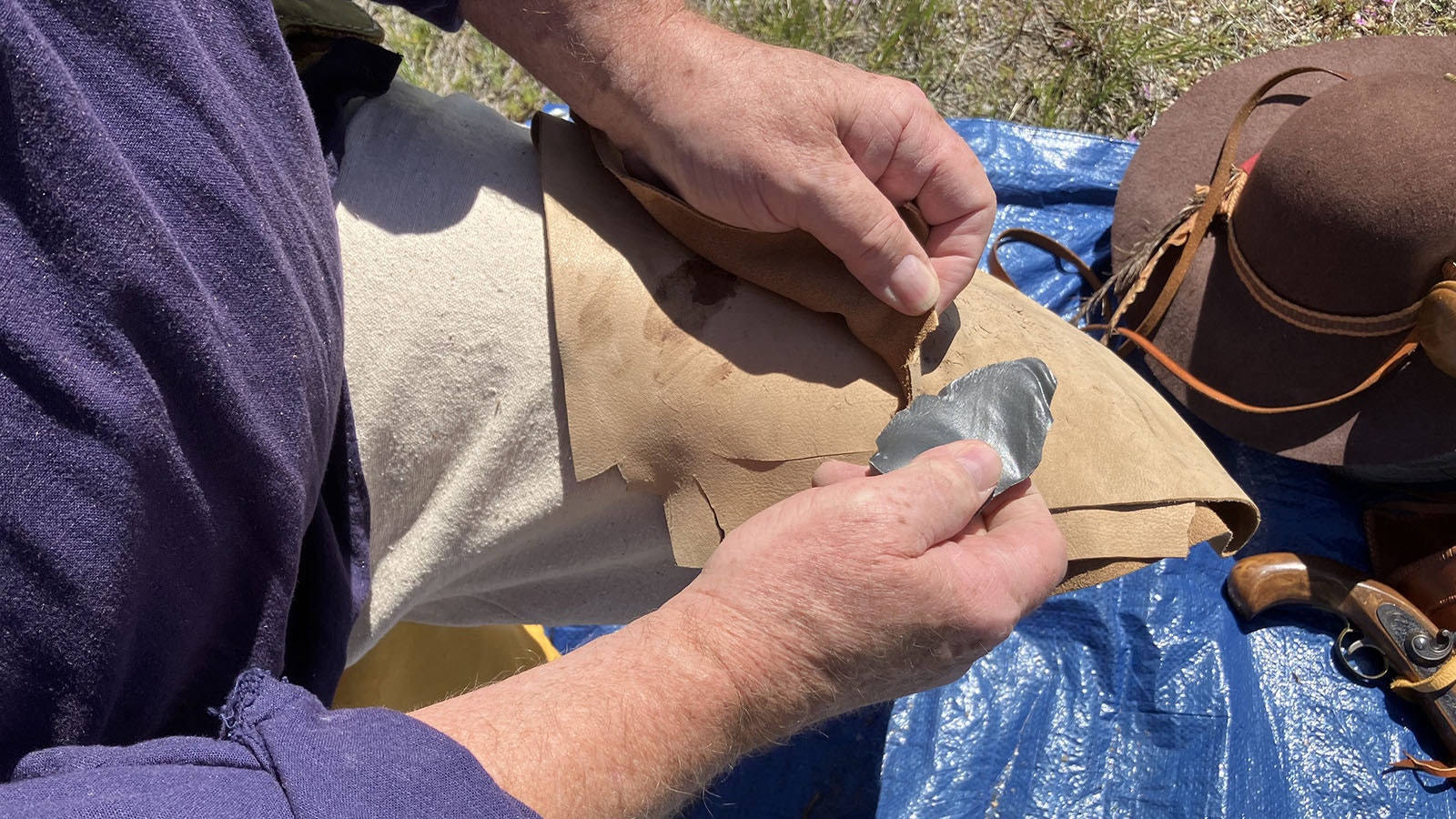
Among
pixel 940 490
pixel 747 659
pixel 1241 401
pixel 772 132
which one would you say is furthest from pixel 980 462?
pixel 1241 401

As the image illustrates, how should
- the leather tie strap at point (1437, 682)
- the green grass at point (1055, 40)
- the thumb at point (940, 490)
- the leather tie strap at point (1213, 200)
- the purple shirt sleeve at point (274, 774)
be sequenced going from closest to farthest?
the purple shirt sleeve at point (274, 774)
the thumb at point (940, 490)
the leather tie strap at point (1437, 682)
the leather tie strap at point (1213, 200)
the green grass at point (1055, 40)

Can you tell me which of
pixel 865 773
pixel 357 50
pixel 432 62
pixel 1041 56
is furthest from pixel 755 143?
pixel 432 62

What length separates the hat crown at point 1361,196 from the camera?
4.43ft

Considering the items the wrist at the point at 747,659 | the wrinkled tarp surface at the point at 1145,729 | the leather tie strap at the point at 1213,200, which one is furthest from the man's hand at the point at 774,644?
the leather tie strap at the point at 1213,200

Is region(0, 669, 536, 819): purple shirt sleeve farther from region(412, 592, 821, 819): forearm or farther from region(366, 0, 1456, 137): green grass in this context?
region(366, 0, 1456, 137): green grass

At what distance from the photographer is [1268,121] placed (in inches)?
68.9

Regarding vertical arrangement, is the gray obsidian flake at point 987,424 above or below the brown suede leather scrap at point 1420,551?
above

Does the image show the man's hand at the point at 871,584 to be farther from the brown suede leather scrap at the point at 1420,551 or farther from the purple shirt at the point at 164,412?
the brown suede leather scrap at the point at 1420,551

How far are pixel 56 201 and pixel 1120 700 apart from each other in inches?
64.7

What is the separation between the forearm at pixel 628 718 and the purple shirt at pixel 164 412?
5 cm

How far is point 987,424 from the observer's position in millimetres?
866

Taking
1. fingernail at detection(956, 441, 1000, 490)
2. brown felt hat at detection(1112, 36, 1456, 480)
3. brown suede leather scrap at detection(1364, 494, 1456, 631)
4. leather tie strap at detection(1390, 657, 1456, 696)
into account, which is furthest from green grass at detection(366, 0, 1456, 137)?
fingernail at detection(956, 441, 1000, 490)

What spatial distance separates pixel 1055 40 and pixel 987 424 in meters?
1.75

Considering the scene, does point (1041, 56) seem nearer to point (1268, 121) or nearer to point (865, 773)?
point (1268, 121)
